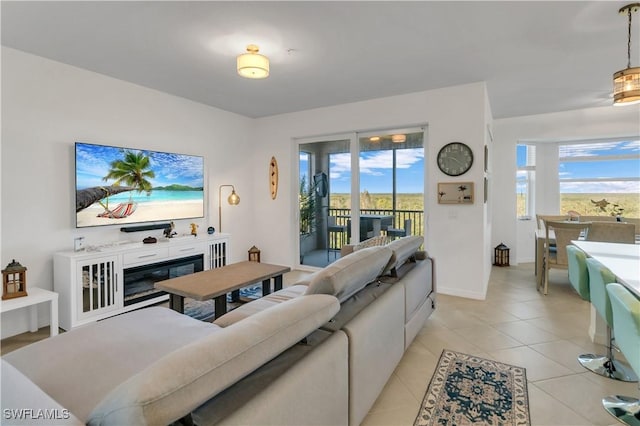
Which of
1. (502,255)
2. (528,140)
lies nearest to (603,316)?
(502,255)

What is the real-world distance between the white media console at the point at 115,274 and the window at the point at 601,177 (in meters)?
6.51

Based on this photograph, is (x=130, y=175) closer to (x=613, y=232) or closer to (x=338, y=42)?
(x=338, y=42)

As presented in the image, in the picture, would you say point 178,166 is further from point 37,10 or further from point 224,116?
point 37,10

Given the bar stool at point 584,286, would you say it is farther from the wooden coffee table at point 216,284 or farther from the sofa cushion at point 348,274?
the wooden coffee table at point 216,284

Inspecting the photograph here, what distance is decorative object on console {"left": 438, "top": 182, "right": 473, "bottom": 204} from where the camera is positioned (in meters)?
3.96

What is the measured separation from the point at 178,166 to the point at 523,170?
613 cm

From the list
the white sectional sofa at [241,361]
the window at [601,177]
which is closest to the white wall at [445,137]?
the white sectional sofa at [241,361]

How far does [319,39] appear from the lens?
279 centimetres

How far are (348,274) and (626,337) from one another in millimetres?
1413

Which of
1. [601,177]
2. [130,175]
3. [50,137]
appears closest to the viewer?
[50,137]

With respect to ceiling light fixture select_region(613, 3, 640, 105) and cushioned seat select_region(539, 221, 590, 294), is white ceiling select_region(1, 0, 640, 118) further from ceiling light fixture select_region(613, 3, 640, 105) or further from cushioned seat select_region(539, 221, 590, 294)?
cushioned seat select_region(539, 221, 590, 294)

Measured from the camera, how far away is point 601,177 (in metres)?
5.61

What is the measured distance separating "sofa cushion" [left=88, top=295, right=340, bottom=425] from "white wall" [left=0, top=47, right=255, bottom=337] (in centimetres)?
312

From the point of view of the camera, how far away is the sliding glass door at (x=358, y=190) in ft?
15.1
